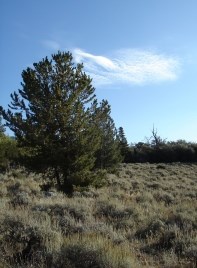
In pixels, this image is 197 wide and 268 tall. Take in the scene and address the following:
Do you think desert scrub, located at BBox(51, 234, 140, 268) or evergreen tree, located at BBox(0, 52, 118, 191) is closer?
desert scrub, located at BBox(51, 234, 140, 268)

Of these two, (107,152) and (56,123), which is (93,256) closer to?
(56,123)

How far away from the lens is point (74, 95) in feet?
68.2

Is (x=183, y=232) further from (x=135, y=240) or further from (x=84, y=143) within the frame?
(x=84, y=143)

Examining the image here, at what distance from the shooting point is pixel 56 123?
2081 cm

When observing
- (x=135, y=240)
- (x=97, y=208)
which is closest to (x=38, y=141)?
(x=97, y=208)

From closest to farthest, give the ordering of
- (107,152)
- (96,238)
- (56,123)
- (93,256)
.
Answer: (93,256) → (96,238) → (56,123) → (107,152)

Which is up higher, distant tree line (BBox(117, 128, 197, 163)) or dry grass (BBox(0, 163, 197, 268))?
distant tree line (BBox(117, 128, 197, 163))

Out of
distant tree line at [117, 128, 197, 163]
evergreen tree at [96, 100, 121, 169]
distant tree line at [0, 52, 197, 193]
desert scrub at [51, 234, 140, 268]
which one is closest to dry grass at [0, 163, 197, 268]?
desert scrub at [51, 234, 140, 268]

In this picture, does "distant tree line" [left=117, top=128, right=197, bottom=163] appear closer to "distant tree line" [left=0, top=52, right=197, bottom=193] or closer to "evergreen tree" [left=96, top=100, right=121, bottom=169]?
"evergreen tree" [left=96, top=100, right=121, bottom=169]

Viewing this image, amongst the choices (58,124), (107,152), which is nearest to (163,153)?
(107,152)

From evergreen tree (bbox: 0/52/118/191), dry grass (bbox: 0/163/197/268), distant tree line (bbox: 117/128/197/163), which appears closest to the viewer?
dry grass (bbox: 0/163/197/268)

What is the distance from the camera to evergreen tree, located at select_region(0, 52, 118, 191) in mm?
20500

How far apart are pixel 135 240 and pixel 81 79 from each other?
1337 centimetres

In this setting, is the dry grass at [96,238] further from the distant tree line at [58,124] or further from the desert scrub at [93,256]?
the distant tree line at [58,124]
